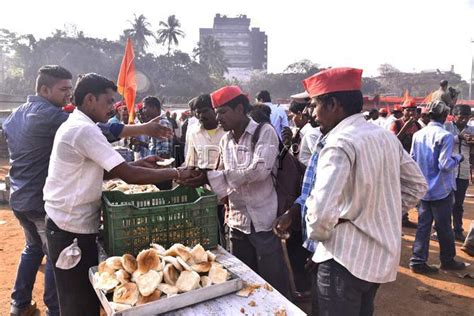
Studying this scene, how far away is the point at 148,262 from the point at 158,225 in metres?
0.37

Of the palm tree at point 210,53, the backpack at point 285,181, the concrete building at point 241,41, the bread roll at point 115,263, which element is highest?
the concrete building at point 241,41

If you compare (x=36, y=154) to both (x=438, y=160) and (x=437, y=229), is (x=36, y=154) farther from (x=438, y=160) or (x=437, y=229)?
(x=437, y=229)

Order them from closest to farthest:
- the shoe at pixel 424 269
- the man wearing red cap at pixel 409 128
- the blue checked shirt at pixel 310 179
→ the blue checked shirt at pixel 310 179 < the shoe at pixel 424 269 < the man wearing red cap at pixel 409 128

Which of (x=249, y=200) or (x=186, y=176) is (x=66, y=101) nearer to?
(x=186, y=176)

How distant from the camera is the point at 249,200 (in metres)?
2.92

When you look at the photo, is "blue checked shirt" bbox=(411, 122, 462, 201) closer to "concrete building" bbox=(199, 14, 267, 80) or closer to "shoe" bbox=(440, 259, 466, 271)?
"shoe" bbox=(440, 259, 466, 271)

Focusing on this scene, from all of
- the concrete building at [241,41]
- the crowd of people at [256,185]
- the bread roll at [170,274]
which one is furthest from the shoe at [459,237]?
the concrete building at [241,41]

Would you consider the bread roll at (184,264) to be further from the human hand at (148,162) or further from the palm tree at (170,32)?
the palm tree at (170,32)

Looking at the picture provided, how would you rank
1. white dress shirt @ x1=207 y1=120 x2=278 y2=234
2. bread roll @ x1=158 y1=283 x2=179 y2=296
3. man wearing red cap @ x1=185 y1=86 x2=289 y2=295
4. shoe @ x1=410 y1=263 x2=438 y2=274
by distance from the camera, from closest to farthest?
bread roll @ x1=158 y1=283 x2=179 y2=296 → white dress shirt @ x1=207 y1=120 x2=278 y2=234 → man wearing red cap @ x1=185 y1=86 x2=289 y2=295 → shoe @ x1=410 y1=263 x2=438 y2=274

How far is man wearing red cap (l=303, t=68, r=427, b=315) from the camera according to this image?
6.01 ft

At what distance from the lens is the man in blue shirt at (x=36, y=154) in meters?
3.24

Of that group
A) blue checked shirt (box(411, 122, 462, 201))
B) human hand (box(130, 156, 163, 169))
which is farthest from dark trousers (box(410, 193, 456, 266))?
human hand (box(130, 156, 163, 169))

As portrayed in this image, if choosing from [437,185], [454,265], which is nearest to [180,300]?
[437,185]

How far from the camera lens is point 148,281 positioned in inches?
70.1
